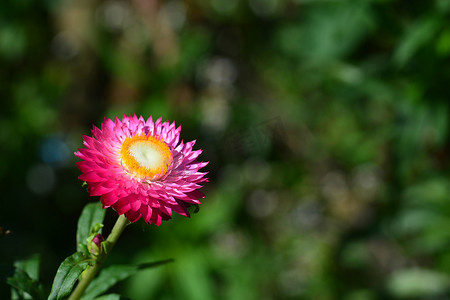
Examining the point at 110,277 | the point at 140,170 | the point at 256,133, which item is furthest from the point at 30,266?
the point at 256,133

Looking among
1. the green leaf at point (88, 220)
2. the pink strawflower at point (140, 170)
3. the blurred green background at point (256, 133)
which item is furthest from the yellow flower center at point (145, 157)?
the blurred green background at point (256, 133)

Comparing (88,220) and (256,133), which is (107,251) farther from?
(256,133)

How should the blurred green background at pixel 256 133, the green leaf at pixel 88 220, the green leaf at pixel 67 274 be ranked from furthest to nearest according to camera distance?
the blurred green background at pixel 256 133 → the green leaf at pixel 88 220 → the green leaf at pixel 67 274

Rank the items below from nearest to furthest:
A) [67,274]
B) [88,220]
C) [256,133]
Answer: [67,274] → [88,220] → [256,133]

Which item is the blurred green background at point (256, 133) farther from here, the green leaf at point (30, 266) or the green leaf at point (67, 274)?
the green leaf at point (67, 274)

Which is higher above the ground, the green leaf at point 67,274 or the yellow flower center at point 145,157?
the yellow flower center at point 145,157

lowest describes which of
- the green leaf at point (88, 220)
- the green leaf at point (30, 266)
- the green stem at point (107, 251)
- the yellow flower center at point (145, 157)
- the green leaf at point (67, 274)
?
the green leaf at point (67, 274)
